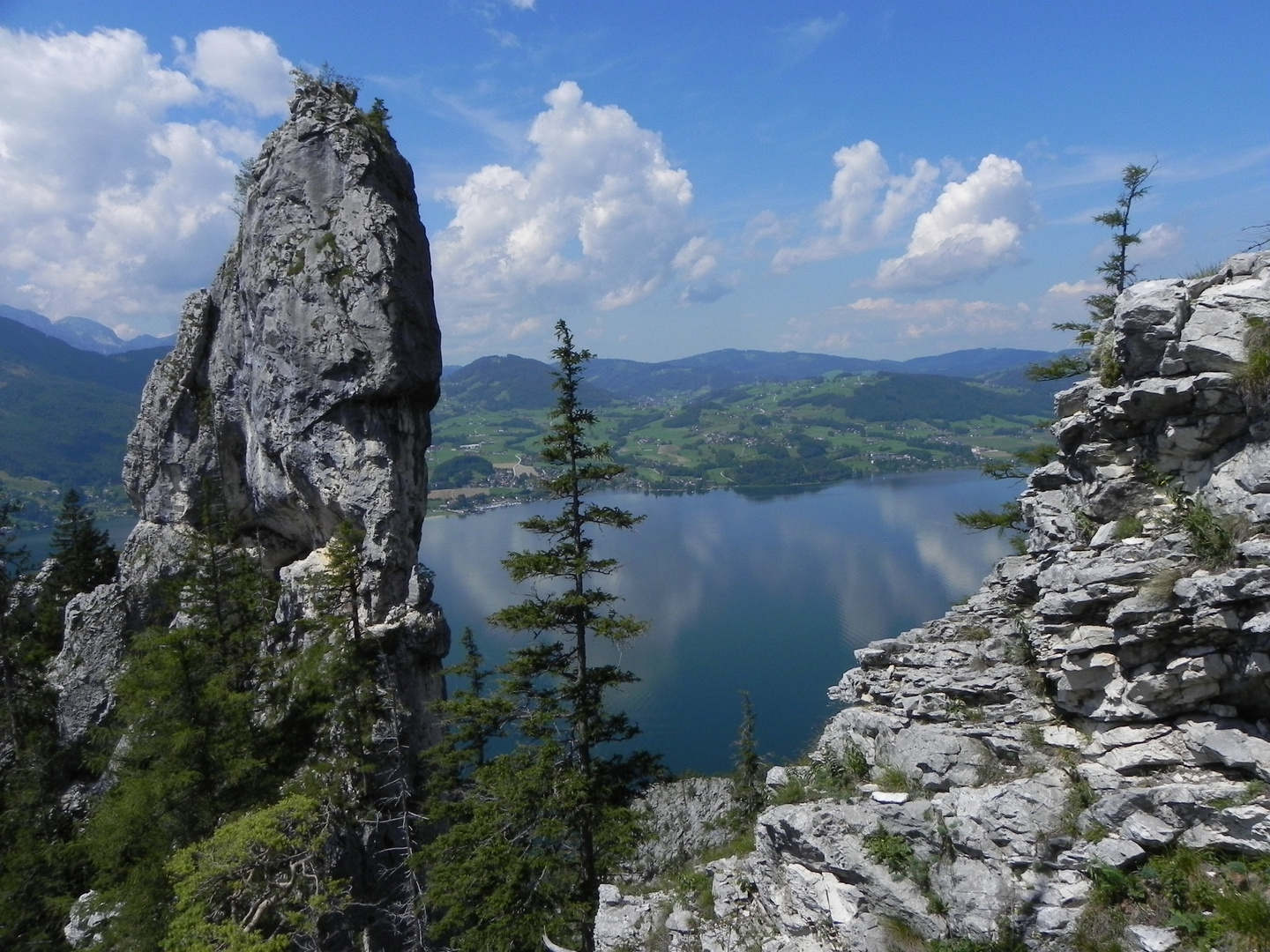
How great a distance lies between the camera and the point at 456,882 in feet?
39.9

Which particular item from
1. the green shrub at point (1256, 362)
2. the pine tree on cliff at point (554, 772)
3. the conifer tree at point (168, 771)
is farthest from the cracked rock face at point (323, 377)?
the green shrub at point (1256, 362)

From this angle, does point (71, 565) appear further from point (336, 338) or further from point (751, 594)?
point (751, 594)

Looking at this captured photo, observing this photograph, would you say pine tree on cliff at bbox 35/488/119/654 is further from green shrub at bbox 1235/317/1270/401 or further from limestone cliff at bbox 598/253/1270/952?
green shrub at bbox 1235/317/1270/401

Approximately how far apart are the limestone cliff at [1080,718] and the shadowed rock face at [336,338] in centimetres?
1326

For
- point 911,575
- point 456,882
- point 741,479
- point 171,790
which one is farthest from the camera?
point 741,479

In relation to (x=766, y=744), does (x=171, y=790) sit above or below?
above

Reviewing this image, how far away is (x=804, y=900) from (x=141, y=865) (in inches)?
531

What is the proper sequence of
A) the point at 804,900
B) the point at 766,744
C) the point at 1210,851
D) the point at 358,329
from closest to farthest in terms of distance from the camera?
the point at 1210,851
the point at 804,900
the point at 358,329
the point at 766,744

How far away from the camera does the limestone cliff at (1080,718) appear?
596 cm

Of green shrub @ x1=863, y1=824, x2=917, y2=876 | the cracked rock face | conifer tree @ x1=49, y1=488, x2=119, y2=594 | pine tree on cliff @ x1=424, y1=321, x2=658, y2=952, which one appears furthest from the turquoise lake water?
conifer tree @ x1=49, y1=488, x2=119, y2=594

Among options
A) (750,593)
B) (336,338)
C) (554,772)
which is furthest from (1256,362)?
(750,593)

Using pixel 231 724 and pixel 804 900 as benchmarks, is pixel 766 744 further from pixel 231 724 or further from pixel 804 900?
pixel 804 900

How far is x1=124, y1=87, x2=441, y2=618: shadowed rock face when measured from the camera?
1878 centimetres

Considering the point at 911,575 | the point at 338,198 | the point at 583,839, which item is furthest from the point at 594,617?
the point at 911,575
